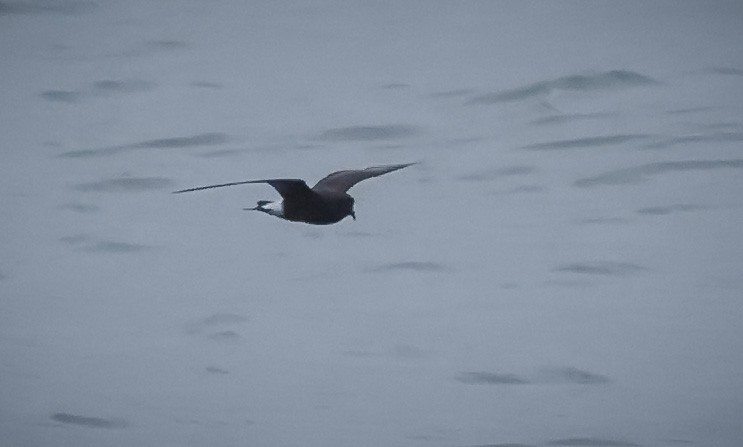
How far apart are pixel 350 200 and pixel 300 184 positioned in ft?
2.30

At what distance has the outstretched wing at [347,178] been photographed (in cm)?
694

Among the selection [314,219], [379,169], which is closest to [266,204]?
[314,219]

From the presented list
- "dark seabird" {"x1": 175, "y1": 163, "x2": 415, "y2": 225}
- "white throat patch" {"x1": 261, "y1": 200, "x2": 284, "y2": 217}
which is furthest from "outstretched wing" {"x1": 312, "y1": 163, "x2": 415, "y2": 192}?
"white throat patch" {"x1": 261, "y1": 200, "x2": 284, "y2": 217}

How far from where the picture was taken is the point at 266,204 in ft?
21.6

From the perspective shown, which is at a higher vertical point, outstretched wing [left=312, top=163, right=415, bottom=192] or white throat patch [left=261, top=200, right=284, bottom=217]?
Result: outstretched wing [left=312, top=163, right=415, bottom=192]

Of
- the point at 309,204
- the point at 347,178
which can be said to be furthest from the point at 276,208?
the point at 347,178

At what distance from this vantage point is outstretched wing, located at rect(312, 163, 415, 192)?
694 cm

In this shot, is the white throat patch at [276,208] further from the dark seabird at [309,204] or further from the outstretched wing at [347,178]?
the outstretched wing at [347,178]

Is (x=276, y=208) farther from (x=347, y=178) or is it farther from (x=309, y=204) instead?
(x=347, y=178)

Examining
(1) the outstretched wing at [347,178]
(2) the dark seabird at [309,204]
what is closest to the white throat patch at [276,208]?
(2) the dark seabird at [309,204]

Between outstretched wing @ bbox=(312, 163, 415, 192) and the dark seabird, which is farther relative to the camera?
outstretched wing @ bbox=(312, 163, 415, 192)

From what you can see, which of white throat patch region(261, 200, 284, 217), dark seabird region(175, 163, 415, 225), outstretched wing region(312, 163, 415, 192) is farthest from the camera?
outstretched wing region(312, 163, 415, 192)

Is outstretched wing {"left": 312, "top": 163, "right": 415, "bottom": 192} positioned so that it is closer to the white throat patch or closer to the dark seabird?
the dark seabird

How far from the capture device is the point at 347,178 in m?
7.14
